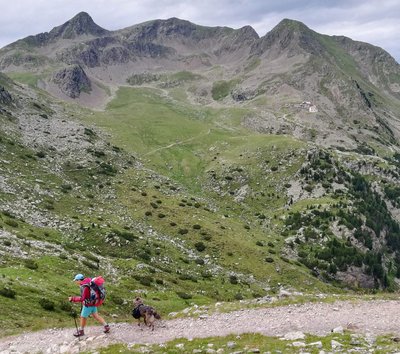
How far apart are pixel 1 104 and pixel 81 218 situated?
265 ft

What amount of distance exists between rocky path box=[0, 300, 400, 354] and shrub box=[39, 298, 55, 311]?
17.7ft

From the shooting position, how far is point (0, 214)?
172 ft

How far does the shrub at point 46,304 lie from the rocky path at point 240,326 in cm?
540

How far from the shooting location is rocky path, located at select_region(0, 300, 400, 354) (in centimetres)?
2043

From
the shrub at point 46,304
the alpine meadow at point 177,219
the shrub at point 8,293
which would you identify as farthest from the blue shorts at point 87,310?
the shrub at point 8,293

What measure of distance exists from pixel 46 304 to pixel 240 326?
14.7m

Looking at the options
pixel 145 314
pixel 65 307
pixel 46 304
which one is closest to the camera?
pixel 145 314

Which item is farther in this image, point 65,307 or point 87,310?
point 65,307

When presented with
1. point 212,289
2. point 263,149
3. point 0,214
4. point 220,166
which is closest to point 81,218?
point 0,214

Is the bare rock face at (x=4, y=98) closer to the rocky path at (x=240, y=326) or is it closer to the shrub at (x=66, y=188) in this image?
the shrub at (x=66, y=188)

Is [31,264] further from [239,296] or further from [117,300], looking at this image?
[239,296]

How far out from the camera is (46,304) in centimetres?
2838

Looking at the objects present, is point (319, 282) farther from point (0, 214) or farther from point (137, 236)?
point (0, 214)

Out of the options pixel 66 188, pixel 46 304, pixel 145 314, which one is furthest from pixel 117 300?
pixel 66 188
